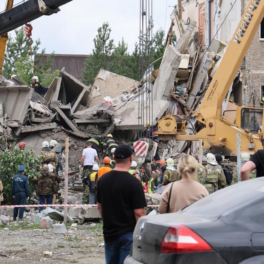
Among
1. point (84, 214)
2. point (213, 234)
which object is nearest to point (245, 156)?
point (84, 214)

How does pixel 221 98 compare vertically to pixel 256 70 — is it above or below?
below

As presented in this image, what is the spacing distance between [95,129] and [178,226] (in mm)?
21711

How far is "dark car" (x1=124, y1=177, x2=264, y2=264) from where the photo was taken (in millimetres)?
5133

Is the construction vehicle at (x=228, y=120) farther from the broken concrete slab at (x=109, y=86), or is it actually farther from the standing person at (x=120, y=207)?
the standing person at (x=120, y=207)

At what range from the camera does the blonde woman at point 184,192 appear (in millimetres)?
7004

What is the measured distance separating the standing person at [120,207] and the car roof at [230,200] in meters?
0.93

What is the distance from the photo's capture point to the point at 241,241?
517 centimetres

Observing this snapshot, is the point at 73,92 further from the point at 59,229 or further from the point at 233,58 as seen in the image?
the point at 59,229

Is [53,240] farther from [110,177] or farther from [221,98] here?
[221,98]

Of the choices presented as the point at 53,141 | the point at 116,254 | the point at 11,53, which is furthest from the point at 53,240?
the point at 11,53

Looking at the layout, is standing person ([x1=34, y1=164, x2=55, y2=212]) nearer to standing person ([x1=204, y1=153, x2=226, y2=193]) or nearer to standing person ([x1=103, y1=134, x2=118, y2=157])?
standing person ([x1=204, y1=153, x2=226, y2=193])

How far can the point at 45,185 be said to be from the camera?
1678 centimetres

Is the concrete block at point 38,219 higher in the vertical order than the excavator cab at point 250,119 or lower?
lower

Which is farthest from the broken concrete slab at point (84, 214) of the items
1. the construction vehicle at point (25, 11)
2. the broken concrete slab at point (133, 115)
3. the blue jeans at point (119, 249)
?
the broken concrete slab at point (133, 115)
